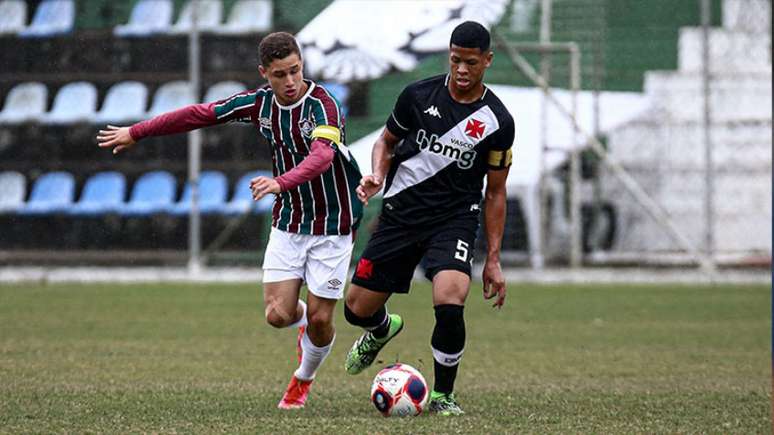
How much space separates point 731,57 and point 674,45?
81cm

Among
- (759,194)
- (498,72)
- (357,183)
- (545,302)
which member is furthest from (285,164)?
(759,194)

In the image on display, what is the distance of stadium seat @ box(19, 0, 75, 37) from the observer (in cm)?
1962

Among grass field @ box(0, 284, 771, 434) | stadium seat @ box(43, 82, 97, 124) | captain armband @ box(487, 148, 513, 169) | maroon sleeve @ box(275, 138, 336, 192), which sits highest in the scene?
stadium seat @ box(43, 82, 97, 124)

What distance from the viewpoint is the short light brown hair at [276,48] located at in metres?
6.91

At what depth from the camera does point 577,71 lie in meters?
18.7

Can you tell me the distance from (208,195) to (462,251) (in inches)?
473

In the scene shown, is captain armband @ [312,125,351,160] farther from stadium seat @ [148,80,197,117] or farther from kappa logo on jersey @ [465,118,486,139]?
stadium seat @ [148,80,197,117]

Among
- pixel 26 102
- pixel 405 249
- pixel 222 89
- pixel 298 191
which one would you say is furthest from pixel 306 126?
pixel 26 102

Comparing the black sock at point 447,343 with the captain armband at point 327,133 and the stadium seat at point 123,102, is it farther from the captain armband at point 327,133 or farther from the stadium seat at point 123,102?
the stadium seat at point 123,102

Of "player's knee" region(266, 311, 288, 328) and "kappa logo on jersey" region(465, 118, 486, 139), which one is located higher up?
"kappa logo on jersey" region(465, 118, 486, 139)

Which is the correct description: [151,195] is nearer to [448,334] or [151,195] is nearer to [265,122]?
[265,122]

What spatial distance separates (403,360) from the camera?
984 centimetres

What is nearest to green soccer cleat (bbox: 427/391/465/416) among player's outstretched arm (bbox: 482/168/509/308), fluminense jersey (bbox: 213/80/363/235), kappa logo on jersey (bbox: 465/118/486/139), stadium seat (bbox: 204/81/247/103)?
player's outstretched arm (bbox: 482/168/509/308)

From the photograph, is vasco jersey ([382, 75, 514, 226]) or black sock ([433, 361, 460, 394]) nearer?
black sock ([433, 361, 460, 394])
